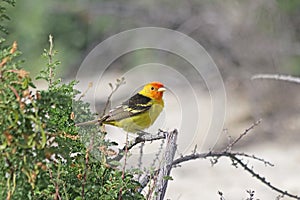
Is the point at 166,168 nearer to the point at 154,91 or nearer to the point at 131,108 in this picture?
the point at 131,108

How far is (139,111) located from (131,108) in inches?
1.1

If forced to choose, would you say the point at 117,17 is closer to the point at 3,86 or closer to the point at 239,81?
the point at 239,81

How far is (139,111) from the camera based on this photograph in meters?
2.28

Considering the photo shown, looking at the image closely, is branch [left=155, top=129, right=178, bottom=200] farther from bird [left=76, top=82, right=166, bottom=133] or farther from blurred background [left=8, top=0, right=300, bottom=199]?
blurred background [left=8, top=0, right=300, bottom=199]

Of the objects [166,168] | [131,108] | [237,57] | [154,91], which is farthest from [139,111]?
[237,57]

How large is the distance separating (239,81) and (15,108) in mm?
6804

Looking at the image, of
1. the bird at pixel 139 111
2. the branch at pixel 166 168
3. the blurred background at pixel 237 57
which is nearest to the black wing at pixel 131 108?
the bird at pixel 139 111

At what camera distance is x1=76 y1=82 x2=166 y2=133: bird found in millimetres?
2176

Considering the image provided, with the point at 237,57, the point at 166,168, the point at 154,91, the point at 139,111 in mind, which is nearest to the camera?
the point at 166,168

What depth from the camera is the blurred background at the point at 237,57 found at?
6836 mm

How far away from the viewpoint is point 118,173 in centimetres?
162

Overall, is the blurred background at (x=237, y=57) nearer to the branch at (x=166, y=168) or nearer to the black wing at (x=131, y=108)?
the black wing at (x=131, y=108)

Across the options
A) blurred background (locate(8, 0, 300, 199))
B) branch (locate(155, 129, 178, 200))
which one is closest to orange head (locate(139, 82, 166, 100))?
branch (locate(155, 129, 178, 200))

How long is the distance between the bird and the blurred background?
3.65 metres
